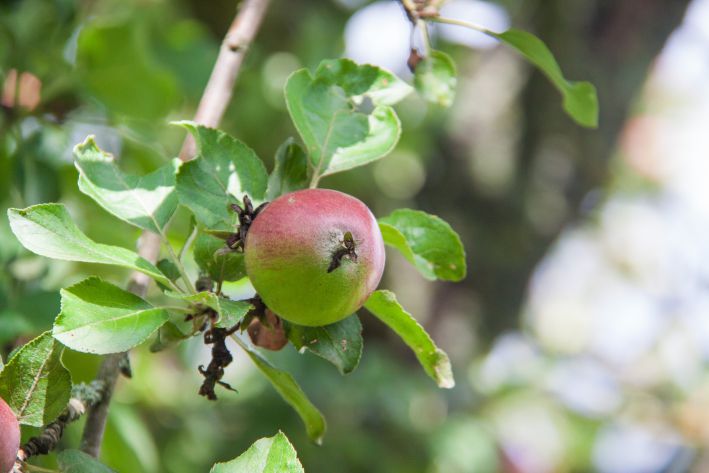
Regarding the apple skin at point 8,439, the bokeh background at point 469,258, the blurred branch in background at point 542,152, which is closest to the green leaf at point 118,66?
the bokeh background at point 469,258

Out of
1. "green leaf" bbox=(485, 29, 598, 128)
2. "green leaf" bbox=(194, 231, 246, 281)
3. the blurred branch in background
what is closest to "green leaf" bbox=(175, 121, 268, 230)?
"green leaf" bbox=(194, 231, 246, 281)

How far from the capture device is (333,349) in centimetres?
56

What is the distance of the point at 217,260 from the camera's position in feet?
1.86

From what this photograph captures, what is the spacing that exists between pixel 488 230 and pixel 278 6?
2.34 ft

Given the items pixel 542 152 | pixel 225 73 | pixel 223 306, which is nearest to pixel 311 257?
pixel 223 306

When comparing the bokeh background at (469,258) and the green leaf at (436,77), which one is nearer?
the green leaf at (436,77)

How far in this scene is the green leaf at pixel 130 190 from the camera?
59cm

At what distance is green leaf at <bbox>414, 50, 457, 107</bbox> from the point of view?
71 centimetres

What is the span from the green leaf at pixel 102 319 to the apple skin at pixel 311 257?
0.23ft

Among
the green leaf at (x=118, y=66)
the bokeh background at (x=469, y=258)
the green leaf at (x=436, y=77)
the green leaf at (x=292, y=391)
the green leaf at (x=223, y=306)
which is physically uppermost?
the green leaf at (x=436, y=77)

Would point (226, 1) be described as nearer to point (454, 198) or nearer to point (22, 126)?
point (454, 198)

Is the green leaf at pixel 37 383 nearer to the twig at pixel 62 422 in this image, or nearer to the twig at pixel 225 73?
the twig at pixel 62 422

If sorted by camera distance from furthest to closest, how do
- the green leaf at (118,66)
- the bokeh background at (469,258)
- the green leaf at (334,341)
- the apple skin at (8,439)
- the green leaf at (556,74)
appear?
the bokeh background at (469,258), the green leaf at (118,66), the green leaf at (556,74), the green leaf at (334,341), the apple skin at (8,439)

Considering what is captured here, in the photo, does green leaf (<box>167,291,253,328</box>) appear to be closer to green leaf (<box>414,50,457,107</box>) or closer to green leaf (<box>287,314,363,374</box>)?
green leaf (<box>287,314,363,374</box>)
